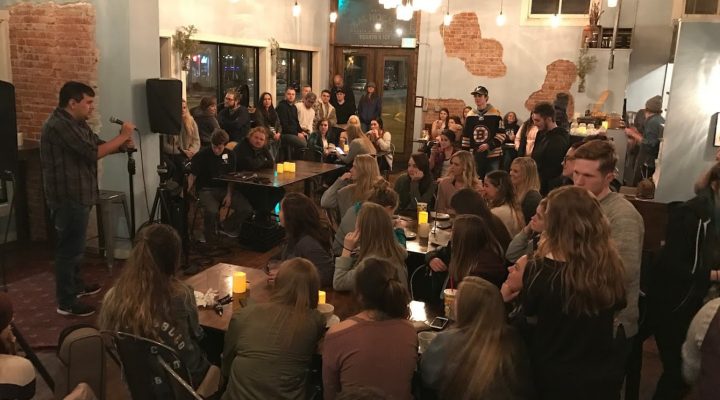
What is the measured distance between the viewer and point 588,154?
2564 millimetres

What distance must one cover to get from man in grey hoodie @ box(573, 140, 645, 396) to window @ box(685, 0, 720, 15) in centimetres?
885

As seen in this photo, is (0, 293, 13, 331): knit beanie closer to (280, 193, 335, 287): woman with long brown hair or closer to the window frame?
(280, 193, 335, 287): woman with long brown hair

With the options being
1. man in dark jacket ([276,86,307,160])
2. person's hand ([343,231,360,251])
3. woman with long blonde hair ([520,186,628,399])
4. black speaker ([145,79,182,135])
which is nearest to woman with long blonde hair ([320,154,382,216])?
person's hand ([343,231,360,251])

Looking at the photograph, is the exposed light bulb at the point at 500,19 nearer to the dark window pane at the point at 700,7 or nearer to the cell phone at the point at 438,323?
the dark window pane at the point at 700,7

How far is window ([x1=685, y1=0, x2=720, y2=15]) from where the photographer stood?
31.8 feet

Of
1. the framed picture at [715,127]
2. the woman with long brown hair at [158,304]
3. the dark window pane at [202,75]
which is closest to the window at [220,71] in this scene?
the dark window pane at [202,75]

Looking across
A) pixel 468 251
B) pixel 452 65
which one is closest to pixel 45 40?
pixel 468 251

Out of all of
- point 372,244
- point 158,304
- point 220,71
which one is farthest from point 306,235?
point 220,71

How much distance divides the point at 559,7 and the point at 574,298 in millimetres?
9483

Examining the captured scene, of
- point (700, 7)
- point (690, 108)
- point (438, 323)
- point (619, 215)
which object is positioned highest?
point (700, 7)

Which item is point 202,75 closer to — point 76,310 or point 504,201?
point 76,310

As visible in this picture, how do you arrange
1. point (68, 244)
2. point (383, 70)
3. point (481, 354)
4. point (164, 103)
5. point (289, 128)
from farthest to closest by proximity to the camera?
point (383, 70)
point (289, 128)
point (164, 103)
point (68, 244)
point (481, 354)

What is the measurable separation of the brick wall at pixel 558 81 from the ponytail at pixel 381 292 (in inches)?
345

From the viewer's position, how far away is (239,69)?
31.4 feet
